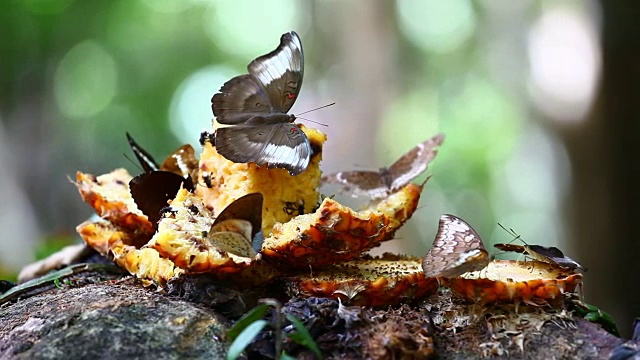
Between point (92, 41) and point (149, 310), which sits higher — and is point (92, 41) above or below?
above

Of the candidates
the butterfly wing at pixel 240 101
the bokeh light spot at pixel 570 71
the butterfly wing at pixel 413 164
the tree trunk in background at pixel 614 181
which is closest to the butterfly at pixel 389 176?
the butterfly wing at pixel 413 164

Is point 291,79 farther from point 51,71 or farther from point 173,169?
point 51,71

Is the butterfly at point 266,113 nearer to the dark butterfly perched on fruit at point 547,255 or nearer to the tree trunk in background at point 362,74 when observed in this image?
the dark butterfly perched on fruit at point 547,255

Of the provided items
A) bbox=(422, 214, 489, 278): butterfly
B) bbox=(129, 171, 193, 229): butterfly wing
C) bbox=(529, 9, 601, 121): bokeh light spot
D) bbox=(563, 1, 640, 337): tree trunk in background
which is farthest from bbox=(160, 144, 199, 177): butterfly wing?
bbox=(529, 9, 601, 121): bokeh light spot

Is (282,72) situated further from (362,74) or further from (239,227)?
(362,74)

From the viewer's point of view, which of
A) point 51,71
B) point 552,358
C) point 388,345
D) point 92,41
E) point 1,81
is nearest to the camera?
point 388,345

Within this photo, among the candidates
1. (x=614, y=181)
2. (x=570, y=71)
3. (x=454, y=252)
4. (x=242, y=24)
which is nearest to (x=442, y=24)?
(x=242, y=24)

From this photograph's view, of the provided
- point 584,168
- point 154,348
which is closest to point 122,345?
point 154,348

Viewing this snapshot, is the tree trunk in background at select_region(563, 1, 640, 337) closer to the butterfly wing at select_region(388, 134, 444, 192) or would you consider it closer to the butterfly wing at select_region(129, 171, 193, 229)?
the butterfly wing at select_region(388, 134, 444, 192)
